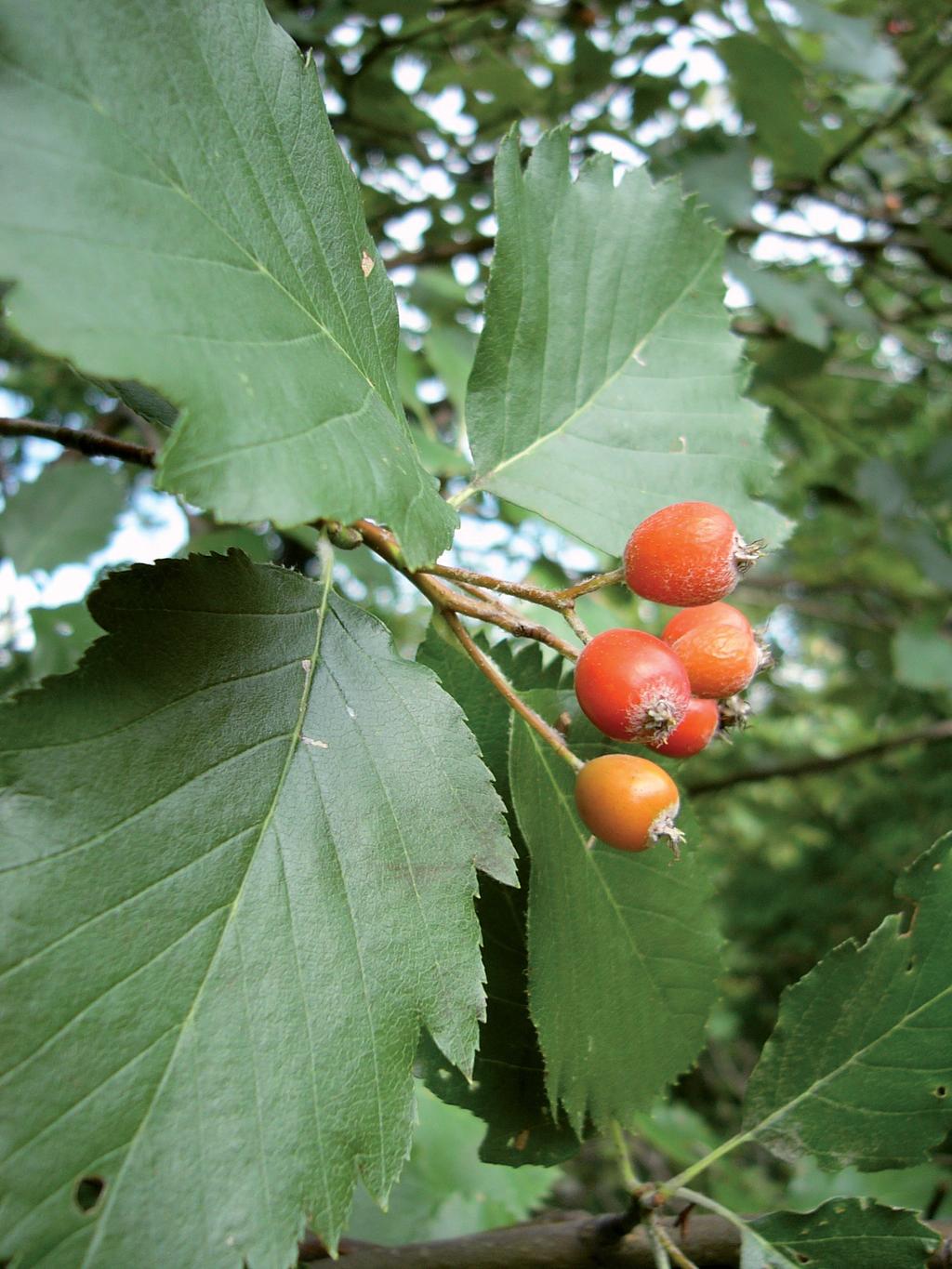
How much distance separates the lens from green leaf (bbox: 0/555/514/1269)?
88cm

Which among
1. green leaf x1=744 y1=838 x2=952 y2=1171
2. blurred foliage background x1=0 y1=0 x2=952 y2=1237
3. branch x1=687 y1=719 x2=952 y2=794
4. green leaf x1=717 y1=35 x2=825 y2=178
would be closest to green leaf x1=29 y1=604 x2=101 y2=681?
blurred foliage background x1=0 y1=0 x2=952 y2=1237

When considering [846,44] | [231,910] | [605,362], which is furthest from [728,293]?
[846,44]

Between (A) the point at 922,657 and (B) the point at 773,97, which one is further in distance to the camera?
(A) the point at 922,657

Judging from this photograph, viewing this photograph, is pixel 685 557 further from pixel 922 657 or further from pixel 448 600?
pixel 922 657

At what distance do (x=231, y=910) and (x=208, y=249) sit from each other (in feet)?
2.00

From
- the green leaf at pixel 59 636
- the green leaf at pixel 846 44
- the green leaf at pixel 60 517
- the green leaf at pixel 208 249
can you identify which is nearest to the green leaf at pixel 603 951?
the green leaf at pixel 208 249

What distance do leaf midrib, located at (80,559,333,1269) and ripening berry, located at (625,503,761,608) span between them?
0.34 m

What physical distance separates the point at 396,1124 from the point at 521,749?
16.3 inches

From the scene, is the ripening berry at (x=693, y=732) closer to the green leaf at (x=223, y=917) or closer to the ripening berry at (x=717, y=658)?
the ripening berry at (x=717, y=658)

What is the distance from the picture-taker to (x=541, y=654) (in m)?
1.38

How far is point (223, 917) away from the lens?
3.13ft

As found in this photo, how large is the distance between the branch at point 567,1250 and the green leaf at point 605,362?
91cm

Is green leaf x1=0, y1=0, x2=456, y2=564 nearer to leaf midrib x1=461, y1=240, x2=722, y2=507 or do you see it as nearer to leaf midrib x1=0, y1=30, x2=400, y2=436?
leaf midrib x1=0, y1=30, x2=400, y2=436

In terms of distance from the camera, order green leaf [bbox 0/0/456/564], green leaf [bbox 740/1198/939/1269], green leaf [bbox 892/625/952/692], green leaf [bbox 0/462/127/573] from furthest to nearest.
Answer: green leaf [bbox 892/625/952/692]
green leaf [bbox 0/462/127/573]
green leaf [bbox 740/1198/939/1269]
green leaf [bbox 0/0/456/564]
